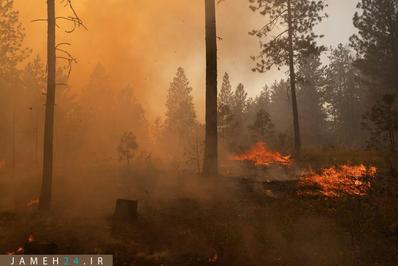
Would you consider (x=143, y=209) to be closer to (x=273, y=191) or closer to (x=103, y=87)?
(x=273, y=191)

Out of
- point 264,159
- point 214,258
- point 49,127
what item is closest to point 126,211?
point 214,258

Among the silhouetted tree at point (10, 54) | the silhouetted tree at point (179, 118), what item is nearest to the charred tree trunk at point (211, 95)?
the silhouetted tree at point (10, 54)

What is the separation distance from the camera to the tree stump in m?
11.2

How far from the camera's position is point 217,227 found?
10773mm

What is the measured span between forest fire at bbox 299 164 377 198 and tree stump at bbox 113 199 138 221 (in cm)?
611

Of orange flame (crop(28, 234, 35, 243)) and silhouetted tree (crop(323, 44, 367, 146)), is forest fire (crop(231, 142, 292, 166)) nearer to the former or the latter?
orange flame (crop(28, 234, 35, 243))

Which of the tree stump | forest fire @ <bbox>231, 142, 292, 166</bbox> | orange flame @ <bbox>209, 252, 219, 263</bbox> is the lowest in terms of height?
orange flame @ <bbox>209, 252, 219, 263</bbox>

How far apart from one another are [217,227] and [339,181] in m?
5.96

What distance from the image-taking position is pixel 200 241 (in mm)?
9922

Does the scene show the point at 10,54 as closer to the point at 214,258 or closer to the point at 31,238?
the point at 31,238

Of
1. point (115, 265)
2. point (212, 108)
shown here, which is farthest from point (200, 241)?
point (212, 108)

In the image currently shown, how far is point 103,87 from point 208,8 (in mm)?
42423

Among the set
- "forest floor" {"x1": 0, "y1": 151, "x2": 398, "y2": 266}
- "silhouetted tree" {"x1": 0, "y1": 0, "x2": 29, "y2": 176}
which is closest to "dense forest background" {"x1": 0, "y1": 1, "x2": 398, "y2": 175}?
"silhouetted tree" {"x1": 0, "y1": 0, "x2": 29, "y2": 176}

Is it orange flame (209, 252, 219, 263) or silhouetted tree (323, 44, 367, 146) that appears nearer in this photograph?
orange flame (209, 252, 219, 263)
